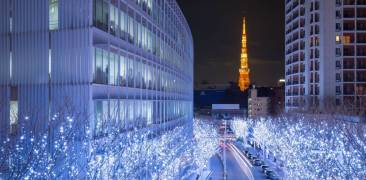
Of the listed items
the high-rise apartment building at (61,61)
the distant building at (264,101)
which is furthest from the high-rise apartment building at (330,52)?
the high-rise apartment building at (61,61)

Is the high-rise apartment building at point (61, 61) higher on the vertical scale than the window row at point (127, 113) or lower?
higher

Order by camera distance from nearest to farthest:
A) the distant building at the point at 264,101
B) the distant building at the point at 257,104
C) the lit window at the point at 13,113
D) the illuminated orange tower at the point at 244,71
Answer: the lit window at the point at 13,113, the distant building at the point at 264,101, the distant building at the point at 257,104, the illuminated orange tower at the point at 244,71

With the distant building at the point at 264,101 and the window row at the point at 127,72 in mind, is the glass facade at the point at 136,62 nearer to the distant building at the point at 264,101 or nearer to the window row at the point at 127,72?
the window row at the point at 127,72

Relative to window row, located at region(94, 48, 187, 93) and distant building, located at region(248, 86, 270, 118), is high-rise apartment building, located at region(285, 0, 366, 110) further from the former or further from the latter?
distant building, located at region(248, 86, 270, 118)

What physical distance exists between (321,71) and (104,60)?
4514 cm

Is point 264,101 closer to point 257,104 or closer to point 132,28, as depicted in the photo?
point 257,104

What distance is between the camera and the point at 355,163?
59.8 feet

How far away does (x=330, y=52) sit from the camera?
58.6 metres

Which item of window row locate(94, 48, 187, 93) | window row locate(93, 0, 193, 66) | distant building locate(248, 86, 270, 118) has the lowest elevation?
distant building locate(248, 86, 270, 118)

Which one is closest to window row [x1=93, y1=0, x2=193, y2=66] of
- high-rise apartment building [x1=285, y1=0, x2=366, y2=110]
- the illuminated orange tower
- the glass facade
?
the glass facade

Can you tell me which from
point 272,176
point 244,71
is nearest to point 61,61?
point 272,176

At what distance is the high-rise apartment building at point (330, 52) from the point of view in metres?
56.4

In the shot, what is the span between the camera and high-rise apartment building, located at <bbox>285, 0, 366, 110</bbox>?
56.4 metres

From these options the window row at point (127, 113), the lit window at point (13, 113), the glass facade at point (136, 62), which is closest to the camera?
the lit window at point (13, 113)
